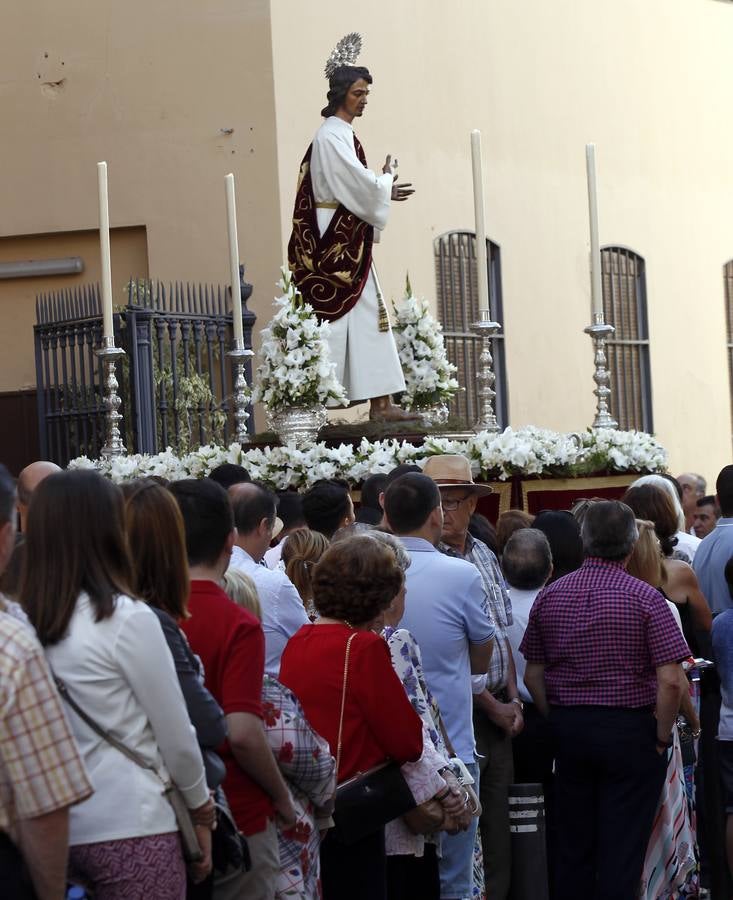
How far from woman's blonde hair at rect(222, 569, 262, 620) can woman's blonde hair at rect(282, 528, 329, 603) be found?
119 centimetres

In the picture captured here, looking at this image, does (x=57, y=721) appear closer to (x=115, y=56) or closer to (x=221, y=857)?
(x=221, y=857)

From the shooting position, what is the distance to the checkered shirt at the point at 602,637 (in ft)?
17.8

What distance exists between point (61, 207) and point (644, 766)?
359 inches

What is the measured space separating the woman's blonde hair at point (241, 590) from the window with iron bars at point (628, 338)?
12007 mm

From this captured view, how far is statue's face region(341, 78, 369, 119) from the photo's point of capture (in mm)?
8992

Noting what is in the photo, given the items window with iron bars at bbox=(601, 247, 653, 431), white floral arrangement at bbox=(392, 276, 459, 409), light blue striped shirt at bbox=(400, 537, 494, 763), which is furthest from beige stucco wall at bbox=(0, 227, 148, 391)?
light blue striped shirt at bbox=(400, 537, 494, 763)

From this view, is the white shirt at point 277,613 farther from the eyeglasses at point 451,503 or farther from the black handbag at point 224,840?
the black handbag at point 224,840

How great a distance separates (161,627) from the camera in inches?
135

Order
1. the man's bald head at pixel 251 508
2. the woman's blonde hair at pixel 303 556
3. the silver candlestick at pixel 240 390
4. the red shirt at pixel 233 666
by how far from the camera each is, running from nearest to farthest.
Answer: the red shirt at pixel 233 666
the man's bald head at pixel 251 508
the woman's blonde hair at pixel 303 556
the silver candlestick at pixel 240 390

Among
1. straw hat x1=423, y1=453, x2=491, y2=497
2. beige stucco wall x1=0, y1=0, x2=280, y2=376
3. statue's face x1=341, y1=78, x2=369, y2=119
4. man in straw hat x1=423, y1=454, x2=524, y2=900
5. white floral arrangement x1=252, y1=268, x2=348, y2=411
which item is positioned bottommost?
man in straw hat x1=423, y1=454, x2=524, y2=900

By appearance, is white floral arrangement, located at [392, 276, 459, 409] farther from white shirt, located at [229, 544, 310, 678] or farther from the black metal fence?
white shirt, located at [229, 544, 310, 678]

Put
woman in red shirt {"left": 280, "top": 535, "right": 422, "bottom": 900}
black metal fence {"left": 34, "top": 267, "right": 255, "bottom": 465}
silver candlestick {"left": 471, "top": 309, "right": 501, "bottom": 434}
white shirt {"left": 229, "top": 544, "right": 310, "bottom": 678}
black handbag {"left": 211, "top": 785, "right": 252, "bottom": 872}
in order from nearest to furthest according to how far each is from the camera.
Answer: black handbag {"left": 211, "top": 785, "right": 252, "bottom": 872} < woman in red shirt {"left": 280, "top": 535, "right": 422, "bottom": 900} < white shirt {"left": 229, "top": 544, "right": 310, "bottom": 678} < silver candlestick {"left": 471, "top": 309, "right": 501, "bottom": 434} < black metal fence {"left": 34, "top": 267, "right": 255, "bottom": 465}

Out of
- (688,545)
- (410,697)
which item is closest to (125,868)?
(410,697)

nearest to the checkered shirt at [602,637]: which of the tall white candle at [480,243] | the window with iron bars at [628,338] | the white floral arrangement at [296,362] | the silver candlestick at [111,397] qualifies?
the white floral arrangement at [296,362]
